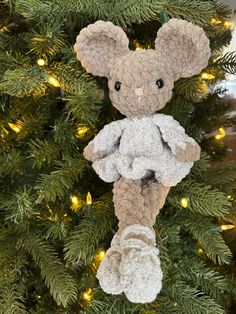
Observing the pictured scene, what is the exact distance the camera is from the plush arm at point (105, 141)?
1.71ft

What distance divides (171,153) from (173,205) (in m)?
0.15

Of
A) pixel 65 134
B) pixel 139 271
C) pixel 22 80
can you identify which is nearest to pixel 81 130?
pixel 65 134

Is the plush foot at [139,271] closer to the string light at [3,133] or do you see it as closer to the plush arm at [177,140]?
the plush arm at [177,140]

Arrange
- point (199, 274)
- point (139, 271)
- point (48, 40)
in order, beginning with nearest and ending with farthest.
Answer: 1. point (139, 271)
2. point (48, 40)
3. point (199, 274)

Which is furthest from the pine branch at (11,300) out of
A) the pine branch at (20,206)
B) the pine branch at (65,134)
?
the pine branch at (65,134)

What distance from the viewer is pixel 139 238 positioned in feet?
1.52

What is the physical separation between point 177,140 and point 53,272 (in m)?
0.27

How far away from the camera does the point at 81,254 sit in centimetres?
54

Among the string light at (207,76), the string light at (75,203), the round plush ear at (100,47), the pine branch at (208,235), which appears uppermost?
the round plush ear at (100,47)

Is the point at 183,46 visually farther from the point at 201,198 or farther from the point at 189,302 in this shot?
the point at 189,302

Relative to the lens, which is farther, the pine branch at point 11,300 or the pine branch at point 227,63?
the pine branch at point 227,63

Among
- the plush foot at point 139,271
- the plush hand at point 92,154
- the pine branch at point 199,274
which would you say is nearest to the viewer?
the plush foot at point 139,271

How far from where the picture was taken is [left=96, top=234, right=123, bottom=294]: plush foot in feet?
1.50

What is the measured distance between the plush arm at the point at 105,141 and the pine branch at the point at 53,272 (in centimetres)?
18
